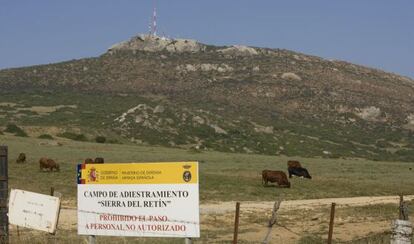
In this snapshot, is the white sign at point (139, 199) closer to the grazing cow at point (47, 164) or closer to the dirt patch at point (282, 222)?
the dirt patch at point (282, 222)

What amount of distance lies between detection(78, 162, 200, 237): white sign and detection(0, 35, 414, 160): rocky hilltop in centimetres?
6662

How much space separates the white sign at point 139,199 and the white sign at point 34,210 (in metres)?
0.61

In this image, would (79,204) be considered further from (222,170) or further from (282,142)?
(282,142)

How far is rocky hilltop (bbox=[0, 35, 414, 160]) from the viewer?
8556 cm

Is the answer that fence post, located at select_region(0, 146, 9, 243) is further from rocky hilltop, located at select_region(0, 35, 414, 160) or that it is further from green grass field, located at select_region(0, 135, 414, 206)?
rocky hilltop, located at select_region(0, 35, 414, 160)

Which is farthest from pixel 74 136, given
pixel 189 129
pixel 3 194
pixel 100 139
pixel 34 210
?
pixel 34 210

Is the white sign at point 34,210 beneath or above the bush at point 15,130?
beneath

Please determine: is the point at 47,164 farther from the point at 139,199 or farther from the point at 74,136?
the point at 74,136

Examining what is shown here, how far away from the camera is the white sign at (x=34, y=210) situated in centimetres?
1210

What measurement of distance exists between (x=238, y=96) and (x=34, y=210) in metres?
101

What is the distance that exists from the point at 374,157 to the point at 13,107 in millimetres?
46566

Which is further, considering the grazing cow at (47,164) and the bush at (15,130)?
the bush at (15,130)

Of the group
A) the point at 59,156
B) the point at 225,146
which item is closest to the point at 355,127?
the point at 225,146

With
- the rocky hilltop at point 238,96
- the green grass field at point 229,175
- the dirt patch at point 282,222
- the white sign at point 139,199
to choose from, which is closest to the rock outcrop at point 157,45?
the rocky hilltop at point 238,96
